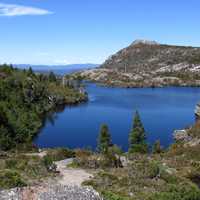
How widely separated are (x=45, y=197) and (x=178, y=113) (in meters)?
141

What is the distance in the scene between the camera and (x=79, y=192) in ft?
68.9

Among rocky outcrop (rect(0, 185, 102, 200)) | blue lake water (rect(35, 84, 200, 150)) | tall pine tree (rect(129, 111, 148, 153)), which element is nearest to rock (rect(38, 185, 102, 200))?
rocky outcrop (rect(0, 185, 102, 200))

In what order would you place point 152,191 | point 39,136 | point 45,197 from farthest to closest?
point 39,136 < point 152,191 < point 45,197

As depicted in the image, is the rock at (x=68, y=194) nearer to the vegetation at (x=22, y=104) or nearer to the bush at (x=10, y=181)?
the bush at (x=10, y=181)

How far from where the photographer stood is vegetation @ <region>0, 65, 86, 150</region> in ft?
339

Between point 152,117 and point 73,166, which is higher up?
point 73,166

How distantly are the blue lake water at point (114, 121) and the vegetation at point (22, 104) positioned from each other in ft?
15.8

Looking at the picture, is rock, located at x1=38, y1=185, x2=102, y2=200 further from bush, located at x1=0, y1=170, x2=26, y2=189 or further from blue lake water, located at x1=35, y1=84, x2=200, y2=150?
blue lake water, located at x1=35, y1=84, x2=200, y2=150

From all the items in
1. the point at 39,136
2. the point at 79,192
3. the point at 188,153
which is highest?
the point at 79,192

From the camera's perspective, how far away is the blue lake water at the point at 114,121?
108m

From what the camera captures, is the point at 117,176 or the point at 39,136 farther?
the point at 39,136

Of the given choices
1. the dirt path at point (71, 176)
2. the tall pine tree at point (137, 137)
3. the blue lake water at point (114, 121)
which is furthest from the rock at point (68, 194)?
the blue lake water at point (114, 121)

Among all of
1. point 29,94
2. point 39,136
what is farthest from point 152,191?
point 29,94

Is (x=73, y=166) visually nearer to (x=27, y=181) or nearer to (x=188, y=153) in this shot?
(x=27, y=181)
